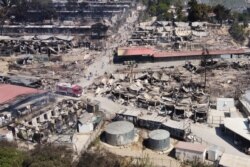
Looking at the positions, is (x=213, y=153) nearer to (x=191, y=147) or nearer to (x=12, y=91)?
(x=191, y=147)

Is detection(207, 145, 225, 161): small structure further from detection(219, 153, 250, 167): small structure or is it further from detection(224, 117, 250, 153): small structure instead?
detection(224, 117, 250, 153): small structure

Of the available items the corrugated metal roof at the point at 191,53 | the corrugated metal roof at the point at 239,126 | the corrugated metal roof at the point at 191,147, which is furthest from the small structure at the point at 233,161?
the corrugated metal roof at the point at 191,53

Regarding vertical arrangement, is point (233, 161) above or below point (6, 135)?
below

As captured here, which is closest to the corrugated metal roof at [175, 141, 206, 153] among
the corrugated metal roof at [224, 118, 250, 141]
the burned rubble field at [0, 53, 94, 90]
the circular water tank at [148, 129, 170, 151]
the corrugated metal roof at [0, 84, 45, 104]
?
the circular water tank at [148, 129, 170, 151]

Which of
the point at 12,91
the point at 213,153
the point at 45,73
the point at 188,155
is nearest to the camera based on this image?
the point at 213,153

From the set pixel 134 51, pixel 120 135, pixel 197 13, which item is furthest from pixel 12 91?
pixel 197 13

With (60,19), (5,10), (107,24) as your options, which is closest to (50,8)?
(60,19)

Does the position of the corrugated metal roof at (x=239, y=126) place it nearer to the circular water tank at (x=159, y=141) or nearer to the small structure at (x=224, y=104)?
the small structure at (x=224, y=104)
